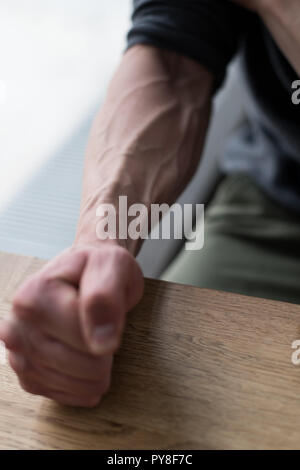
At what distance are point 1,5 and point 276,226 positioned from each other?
36.9 inches

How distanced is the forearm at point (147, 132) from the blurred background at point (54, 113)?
0.48 ft

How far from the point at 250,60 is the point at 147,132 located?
0.83 ft

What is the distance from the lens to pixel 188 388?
37 centimetres

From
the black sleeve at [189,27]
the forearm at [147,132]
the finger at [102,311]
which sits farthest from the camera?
the black sleeve at [189,27]

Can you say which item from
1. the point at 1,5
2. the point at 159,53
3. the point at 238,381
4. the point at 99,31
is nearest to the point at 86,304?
the point at 238,381

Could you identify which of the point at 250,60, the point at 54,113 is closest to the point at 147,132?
the point at 250,60

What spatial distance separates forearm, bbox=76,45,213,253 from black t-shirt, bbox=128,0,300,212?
2 centimetres

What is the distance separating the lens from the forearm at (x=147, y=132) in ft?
1.69

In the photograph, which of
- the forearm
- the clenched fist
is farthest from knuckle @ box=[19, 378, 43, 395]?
the forearm

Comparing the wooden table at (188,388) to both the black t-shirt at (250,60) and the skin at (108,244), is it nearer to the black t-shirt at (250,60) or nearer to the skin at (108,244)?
the skin at (108,244)

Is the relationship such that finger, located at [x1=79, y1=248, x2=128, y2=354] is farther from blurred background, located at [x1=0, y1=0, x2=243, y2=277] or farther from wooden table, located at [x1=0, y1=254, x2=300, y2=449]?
blurred background, located at [x1=0, y1=0, x2=243, y2=277]

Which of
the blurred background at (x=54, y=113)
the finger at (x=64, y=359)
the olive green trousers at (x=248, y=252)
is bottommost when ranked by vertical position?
the olive green trousers at (x=248, y=252)

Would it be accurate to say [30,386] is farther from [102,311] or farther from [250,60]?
[250,60]

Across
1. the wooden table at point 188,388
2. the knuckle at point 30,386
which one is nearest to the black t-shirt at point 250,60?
the wooden table at point 188,388
